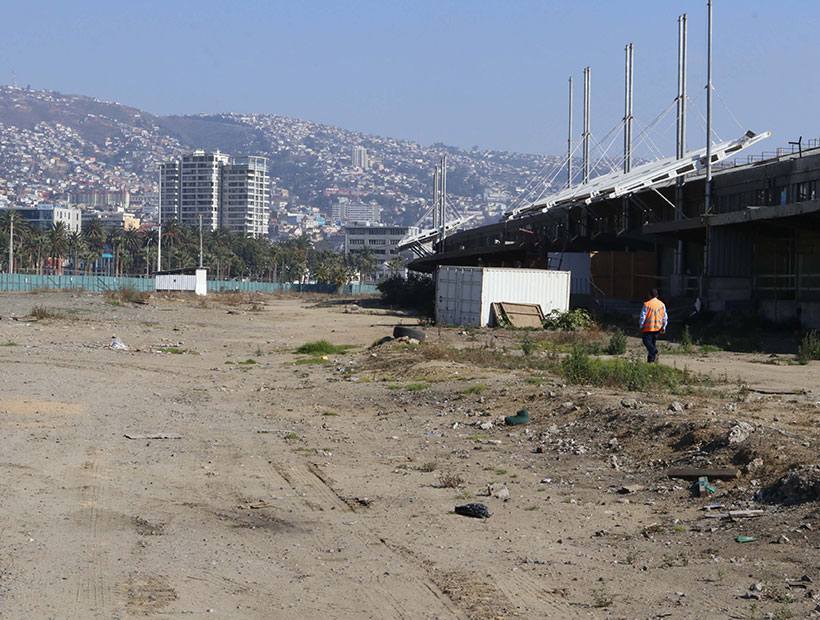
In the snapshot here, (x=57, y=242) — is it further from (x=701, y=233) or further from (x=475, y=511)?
(x=475, y=511)

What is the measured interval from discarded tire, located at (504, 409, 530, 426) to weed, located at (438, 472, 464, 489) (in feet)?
10.3

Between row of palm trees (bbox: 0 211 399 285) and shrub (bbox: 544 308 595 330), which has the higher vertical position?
row of palm trees (bbox: 0 211 399 285)

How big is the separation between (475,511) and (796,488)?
8.71ft

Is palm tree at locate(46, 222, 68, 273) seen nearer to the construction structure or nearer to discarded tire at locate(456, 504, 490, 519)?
the construction structure

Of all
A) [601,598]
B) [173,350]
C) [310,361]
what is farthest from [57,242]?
[601,598]

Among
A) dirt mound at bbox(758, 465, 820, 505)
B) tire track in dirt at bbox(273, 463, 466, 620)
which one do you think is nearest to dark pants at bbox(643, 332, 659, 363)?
dirt mound at bbox(758, 465, 820, 505)

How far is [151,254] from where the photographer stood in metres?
156

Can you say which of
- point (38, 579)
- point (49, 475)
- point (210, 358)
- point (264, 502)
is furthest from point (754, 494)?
point (210, 358)

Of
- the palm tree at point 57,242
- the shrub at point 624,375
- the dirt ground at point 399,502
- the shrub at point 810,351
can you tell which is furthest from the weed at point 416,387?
the palm tree at point 57,242

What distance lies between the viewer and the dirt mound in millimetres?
8172

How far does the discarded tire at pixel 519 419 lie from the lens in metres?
13.5

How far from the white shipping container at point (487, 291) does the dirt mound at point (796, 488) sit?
86.9ft

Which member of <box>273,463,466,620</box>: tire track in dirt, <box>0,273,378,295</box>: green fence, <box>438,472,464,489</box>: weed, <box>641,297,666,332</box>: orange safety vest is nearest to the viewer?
<box>273,463,466,620</box>: tire track in dirt

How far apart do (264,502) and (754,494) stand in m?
4.27
